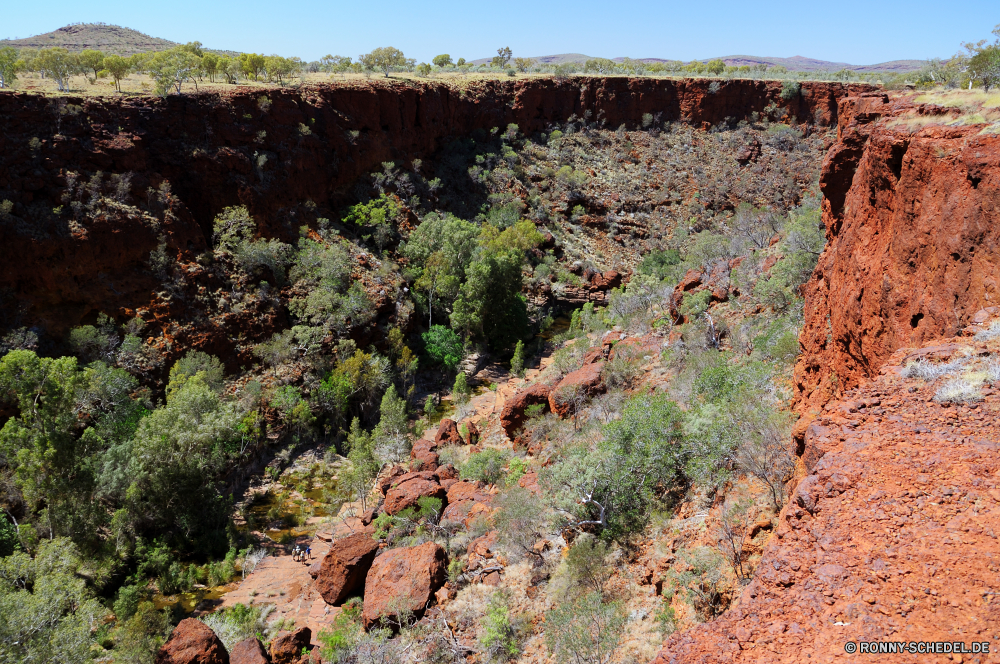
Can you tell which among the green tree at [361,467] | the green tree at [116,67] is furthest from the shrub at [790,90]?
the green tree at [116,67]

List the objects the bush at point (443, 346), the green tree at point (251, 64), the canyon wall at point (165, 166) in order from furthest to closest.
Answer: the green tree at point (251, 64), the bush at point (443, 346), the canyon wall at point (165, 166)

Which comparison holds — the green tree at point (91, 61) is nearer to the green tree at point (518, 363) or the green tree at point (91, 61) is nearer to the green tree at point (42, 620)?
the green tree at point (518, 363)

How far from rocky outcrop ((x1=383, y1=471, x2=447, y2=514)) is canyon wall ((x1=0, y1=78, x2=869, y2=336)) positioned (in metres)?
15.5

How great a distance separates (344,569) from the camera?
1442 centimetres

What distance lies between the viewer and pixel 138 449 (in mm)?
16734

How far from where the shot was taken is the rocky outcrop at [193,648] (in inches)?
460

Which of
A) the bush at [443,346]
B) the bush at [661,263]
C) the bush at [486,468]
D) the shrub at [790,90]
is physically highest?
the shrub at [790,90]

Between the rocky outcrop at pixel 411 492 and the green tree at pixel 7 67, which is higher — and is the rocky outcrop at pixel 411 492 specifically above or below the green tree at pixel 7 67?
below

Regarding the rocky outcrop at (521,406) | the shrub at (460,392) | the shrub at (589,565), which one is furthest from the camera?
the shrub at (460,392)

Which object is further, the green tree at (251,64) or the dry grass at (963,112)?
the green tree at (251,64)

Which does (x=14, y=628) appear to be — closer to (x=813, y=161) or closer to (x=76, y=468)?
(x=76, y=468)

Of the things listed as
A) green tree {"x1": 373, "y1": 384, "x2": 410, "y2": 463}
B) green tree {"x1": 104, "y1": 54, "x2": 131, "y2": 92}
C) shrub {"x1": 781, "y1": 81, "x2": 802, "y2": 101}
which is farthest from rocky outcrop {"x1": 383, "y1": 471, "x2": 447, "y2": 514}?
shrub {"x1": 781, "y1": 81, "x2": 802, "y2": 101}

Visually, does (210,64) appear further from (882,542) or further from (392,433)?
(882,542)

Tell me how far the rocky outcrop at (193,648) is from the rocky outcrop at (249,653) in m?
0.35
